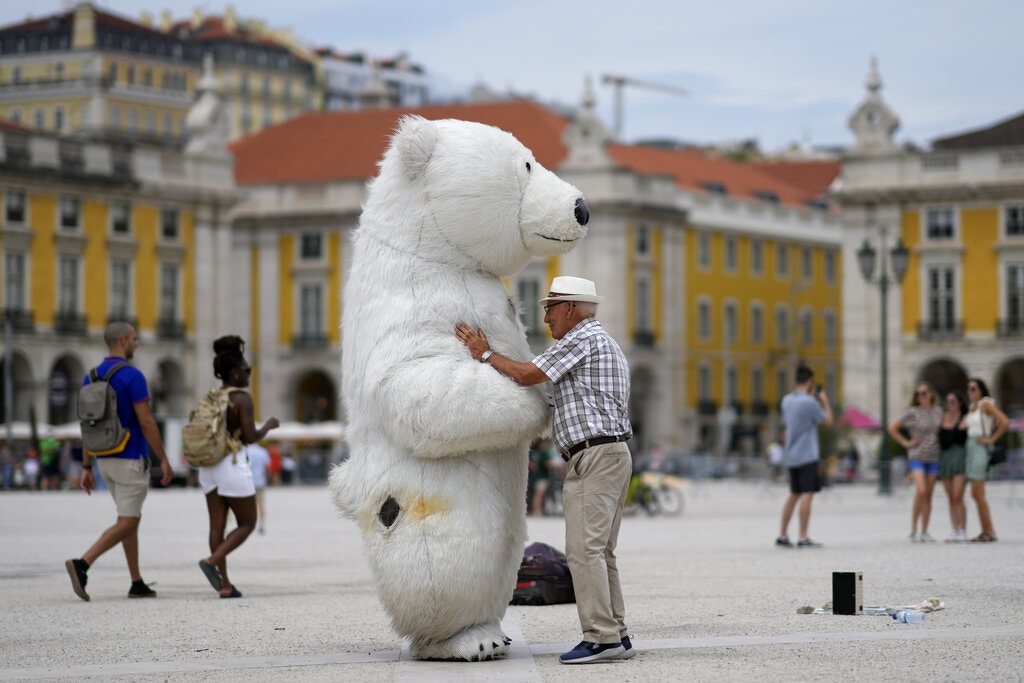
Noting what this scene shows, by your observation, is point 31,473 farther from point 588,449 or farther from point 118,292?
point 588,449

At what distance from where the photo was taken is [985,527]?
57.0ft

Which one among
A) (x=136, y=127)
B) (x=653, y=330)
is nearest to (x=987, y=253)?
(x=653, y=330)

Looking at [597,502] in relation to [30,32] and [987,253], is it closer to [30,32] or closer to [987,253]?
[987,253]

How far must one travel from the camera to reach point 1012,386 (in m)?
63.0

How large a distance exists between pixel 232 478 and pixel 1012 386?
5407cm

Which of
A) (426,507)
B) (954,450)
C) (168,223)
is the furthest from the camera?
(168,223)

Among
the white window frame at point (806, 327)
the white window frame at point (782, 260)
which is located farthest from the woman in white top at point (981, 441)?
the white window frame at point (806, 327)

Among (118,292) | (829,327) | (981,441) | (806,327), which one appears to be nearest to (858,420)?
(118,292)

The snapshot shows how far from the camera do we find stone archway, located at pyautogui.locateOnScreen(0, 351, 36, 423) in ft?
181

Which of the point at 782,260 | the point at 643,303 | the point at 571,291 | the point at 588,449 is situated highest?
the point at 782,260

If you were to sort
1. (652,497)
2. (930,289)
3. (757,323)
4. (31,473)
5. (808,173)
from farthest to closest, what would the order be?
1. (808,173)
2. (757,323)
3. (930,289)
4. (31,473)
5. (652,497)

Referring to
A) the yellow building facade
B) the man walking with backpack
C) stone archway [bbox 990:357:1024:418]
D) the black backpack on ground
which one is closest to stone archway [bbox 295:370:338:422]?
the yellow building facade

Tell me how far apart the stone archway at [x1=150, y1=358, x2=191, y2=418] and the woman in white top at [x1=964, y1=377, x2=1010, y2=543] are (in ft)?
147

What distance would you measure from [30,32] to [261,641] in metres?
102
